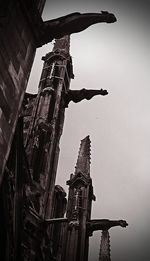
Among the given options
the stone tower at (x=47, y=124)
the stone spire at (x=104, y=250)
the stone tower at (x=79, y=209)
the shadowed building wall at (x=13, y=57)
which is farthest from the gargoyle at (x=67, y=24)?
the stone spire at (x=104, y=250)

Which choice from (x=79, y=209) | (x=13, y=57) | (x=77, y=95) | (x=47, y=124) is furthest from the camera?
(x=77, y=95)

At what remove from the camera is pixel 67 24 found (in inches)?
216

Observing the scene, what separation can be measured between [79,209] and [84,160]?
7.37 ft

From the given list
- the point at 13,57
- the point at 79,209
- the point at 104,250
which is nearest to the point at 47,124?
the point at 79,209

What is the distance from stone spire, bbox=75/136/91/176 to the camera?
12.6 m

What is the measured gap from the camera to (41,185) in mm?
11898

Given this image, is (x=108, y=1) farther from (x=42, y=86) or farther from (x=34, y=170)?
(x=42, y=86)

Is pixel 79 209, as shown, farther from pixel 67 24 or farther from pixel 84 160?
pixel 67 24

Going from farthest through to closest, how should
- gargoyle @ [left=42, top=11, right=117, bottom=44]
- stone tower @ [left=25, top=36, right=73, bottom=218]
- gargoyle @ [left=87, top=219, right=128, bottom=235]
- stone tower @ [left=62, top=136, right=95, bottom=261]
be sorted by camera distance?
stone tower @ [left=25, top=36, right=73, bottom=218] → gargoyle @ [left=87, top=219, right=128, bottom=235] → stone tower @ [left=62, top=136, right=95, bottom=261] → gargoyle @ [left=42, top=11, right=117, bottom=44]

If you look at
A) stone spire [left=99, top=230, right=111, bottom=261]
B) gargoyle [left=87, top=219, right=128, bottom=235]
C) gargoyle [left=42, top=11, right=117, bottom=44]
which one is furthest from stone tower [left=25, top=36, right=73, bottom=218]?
stone spire [left=99, top=230, right=111, bottom=261]

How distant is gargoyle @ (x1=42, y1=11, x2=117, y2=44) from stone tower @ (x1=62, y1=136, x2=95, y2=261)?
6.78 metres

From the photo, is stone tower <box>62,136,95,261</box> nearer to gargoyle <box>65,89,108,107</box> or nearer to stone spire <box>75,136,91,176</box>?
stone spire <box>75,136,91,176</box>

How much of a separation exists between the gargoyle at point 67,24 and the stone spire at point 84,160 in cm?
755

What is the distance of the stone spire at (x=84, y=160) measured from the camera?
12.6 m
